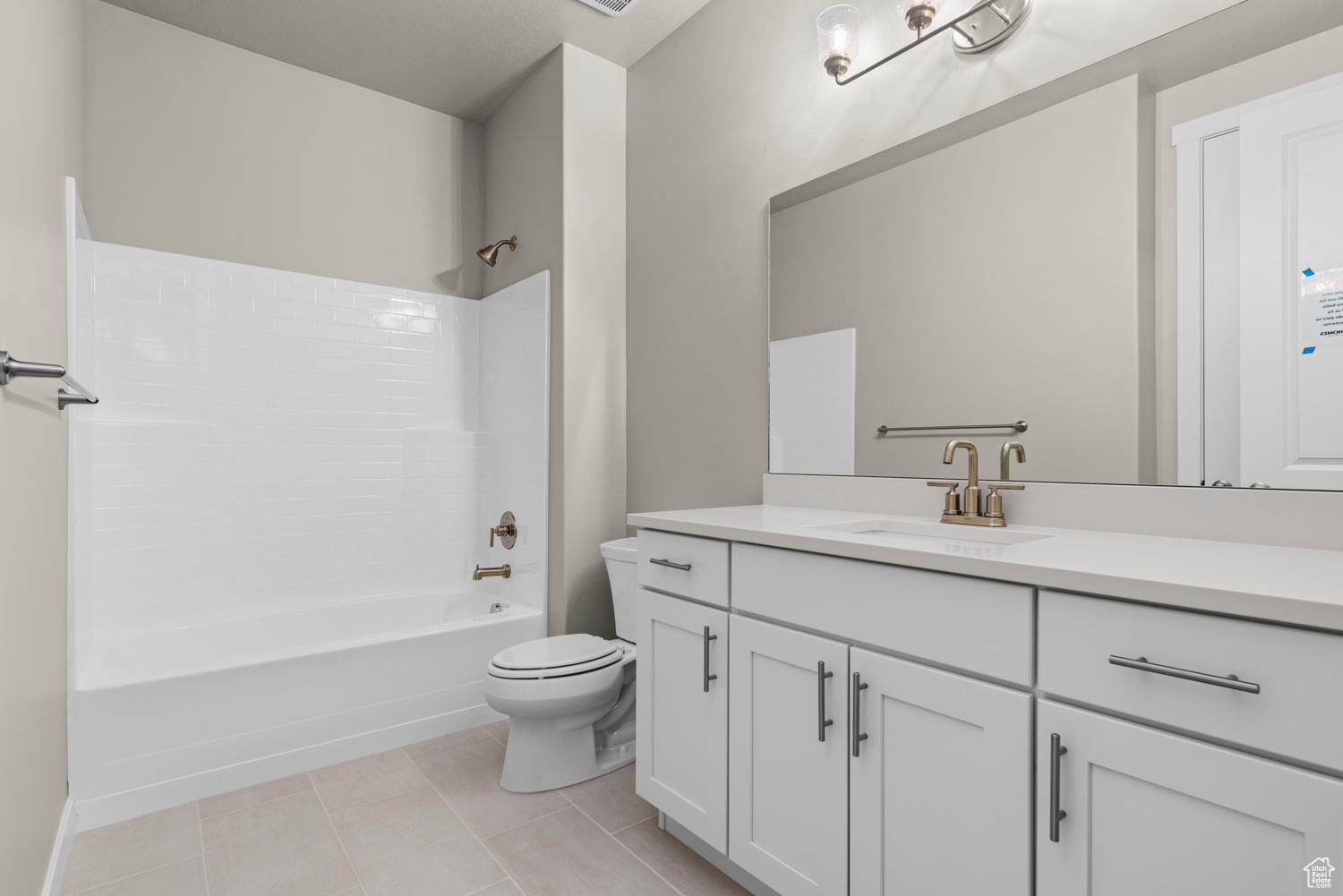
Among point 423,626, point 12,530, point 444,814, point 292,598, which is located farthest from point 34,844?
point 292,598

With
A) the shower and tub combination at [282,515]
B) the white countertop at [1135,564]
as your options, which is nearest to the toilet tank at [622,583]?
the shower and tub combination at [282,515]

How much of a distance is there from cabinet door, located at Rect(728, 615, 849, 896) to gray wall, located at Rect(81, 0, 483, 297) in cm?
252

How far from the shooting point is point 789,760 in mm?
1331

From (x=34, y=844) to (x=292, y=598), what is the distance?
4.81ft

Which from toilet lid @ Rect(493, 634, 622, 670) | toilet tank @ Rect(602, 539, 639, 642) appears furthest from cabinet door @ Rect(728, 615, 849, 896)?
toilet tank @ Rect(602, 539, 639, 642)

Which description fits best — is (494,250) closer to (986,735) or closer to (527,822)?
(527,822)

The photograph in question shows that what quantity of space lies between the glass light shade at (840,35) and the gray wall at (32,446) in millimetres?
1772

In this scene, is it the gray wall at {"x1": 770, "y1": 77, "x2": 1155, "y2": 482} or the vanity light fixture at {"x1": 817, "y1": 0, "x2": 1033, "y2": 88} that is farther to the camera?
the vanity light fixture at {"x1": 817, "y1": 0, "x2": 1033, "y2": 88}

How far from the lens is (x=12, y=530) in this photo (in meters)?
1.25

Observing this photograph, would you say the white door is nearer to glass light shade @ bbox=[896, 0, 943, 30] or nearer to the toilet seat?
glass light shade @ bbox=[896, 0, 943, 30]

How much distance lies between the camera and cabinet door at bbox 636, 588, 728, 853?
1.51 m

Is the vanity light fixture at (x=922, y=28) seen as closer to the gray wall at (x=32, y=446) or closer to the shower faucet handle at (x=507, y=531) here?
the gray wall at (x=32, y=446)

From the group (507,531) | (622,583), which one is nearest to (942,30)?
(622,583)

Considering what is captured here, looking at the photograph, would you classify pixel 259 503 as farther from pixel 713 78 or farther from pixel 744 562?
pixel 713 78
